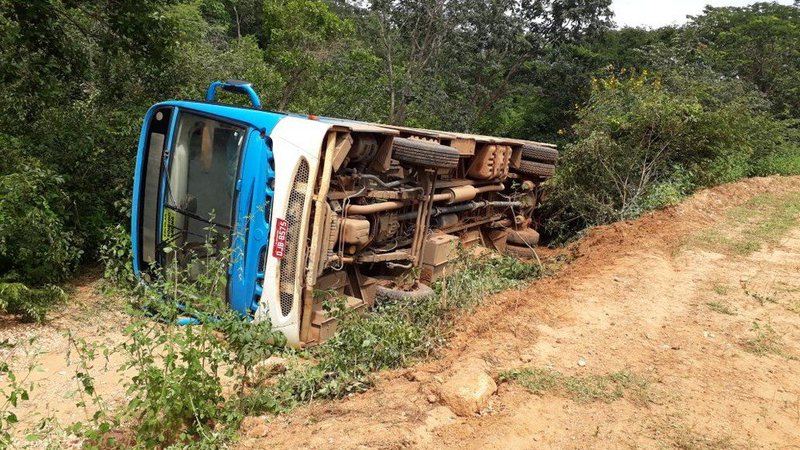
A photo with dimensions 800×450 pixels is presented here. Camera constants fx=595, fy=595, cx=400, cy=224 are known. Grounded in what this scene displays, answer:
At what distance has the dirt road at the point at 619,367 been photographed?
2.97m

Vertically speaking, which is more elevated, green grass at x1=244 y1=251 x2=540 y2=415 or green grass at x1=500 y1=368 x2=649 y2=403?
green grass at x1=500 y1=368 x2=649 y2=403

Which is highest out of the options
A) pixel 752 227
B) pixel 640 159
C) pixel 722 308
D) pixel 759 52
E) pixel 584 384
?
pixel 759 52

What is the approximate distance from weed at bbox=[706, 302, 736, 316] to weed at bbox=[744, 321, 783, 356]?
11.1 inches

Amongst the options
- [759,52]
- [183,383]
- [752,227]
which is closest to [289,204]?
[183,383]

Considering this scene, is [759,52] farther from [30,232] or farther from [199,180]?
[30,232]

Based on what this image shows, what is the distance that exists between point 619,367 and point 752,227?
18.5ft

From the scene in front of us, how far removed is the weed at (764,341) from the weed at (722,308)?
28cm

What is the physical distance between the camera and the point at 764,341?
4176mm

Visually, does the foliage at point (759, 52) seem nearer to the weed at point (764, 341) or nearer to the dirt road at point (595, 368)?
the dirt road at point (595, 368)

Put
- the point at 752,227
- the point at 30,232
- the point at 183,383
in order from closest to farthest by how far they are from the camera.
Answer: the point at 183,383 < the point at 30,232 < the point at 752,227

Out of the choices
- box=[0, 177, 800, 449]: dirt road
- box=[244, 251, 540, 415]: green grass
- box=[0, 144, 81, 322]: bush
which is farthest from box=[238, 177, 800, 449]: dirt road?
box=[0, 144, 81, 322]: bush

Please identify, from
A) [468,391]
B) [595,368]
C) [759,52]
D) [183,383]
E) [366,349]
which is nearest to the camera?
[183,383]

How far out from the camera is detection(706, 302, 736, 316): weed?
476 centimetres

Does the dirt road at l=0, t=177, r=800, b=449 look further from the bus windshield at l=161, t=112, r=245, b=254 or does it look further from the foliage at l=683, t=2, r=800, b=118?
the foliage at l=683, t=2, r=800, b=118
